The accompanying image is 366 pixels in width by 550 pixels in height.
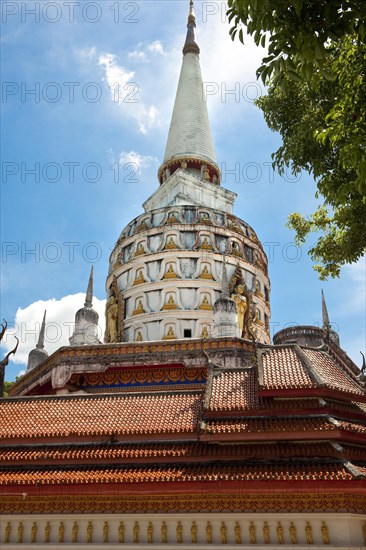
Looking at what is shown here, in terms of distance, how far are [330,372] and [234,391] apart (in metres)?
2.76

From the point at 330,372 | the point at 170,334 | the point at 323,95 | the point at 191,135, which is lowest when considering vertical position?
the point at 330,372

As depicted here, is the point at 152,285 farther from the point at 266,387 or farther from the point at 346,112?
the point at 346,112

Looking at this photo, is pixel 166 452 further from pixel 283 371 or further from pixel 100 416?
pixel 283 371

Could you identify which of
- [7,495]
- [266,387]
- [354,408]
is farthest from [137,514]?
[354,408]

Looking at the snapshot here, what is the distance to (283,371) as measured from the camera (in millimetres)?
12367

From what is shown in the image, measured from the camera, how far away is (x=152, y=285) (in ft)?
98.0

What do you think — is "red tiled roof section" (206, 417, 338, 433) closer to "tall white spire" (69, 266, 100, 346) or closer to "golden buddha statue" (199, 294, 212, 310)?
"tall white spire" (69, 266, 100, 346)

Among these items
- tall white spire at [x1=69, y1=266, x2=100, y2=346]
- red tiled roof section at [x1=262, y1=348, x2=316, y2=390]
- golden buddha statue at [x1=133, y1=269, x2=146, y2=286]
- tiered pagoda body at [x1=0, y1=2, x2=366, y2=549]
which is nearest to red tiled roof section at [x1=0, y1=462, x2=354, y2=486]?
tiered pagoda body at [x1=0, y1=2, x2=366, y2=549]

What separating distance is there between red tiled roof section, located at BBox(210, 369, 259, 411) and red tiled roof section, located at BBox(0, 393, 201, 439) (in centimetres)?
56

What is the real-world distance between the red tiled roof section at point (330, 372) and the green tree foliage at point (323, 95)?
2.30 meters

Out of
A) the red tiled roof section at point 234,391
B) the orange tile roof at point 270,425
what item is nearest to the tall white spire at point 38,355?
the red tiled roof section at point 234,391

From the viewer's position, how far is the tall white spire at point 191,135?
38156 mm

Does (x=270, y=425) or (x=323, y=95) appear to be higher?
(x=323, y=95)

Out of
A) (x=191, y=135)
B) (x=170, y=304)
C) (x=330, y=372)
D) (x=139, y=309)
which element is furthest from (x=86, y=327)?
(x=191, y=135)
